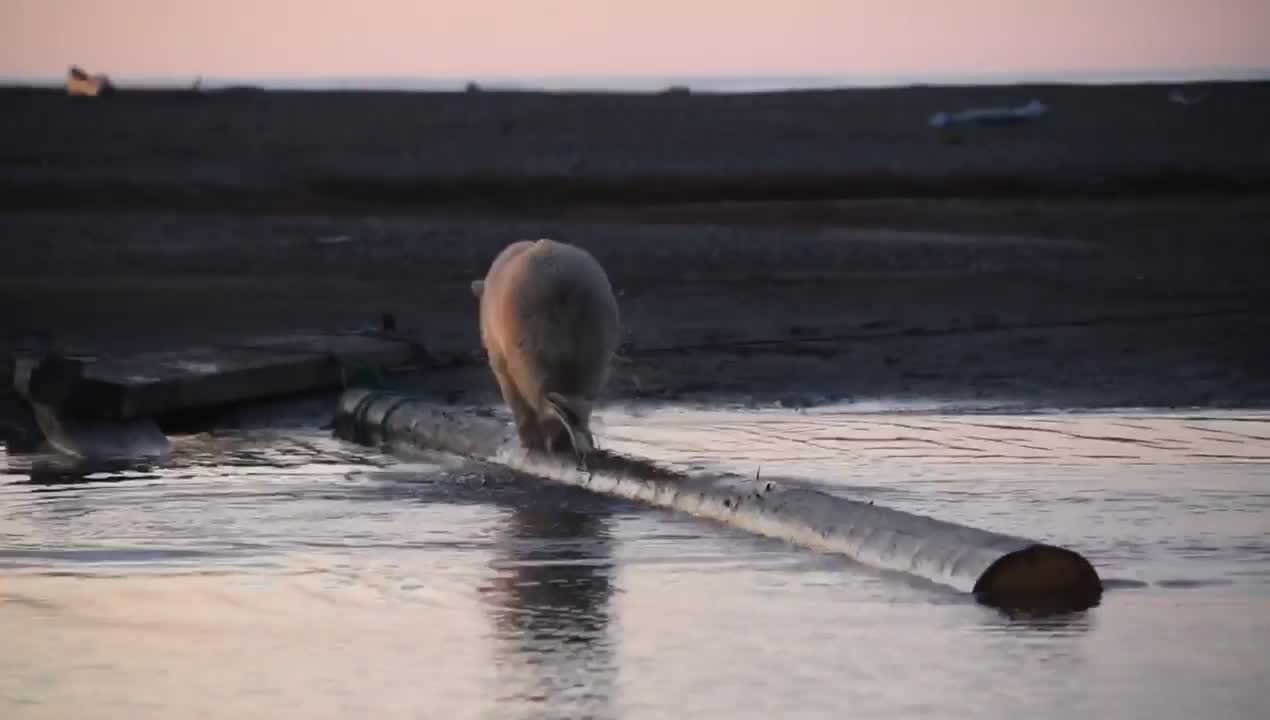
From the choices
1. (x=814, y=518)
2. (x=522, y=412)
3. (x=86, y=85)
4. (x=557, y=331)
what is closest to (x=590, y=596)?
(x=814, y=518)

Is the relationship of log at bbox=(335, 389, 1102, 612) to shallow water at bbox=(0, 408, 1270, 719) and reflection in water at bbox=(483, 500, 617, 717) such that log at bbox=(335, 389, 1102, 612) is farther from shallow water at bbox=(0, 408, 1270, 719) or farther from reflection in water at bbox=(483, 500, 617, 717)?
reflection in water at bbox=(483, 500, 617, 717)

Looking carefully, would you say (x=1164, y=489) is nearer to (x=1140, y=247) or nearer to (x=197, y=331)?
(x=197, y=331)

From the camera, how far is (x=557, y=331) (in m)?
9.64

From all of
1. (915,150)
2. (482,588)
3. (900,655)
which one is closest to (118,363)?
(482,588)

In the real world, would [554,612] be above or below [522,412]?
below

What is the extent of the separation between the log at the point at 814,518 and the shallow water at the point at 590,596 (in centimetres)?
9

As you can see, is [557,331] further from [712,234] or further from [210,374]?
[712,234]

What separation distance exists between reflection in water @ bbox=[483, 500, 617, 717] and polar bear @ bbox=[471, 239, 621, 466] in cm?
56

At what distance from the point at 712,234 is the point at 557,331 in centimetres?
1342

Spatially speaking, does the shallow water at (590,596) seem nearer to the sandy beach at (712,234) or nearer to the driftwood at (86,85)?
the sandy beach at (712,234)

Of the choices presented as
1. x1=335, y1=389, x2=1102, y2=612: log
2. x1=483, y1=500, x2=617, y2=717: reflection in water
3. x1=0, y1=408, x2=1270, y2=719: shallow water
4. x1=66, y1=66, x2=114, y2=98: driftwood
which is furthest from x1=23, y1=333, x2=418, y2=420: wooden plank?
x1=66, y1=66, x2=114, y2=98: driftwood

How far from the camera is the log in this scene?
7.50 m

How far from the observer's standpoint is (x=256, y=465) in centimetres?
1110

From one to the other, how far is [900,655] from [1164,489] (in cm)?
356
